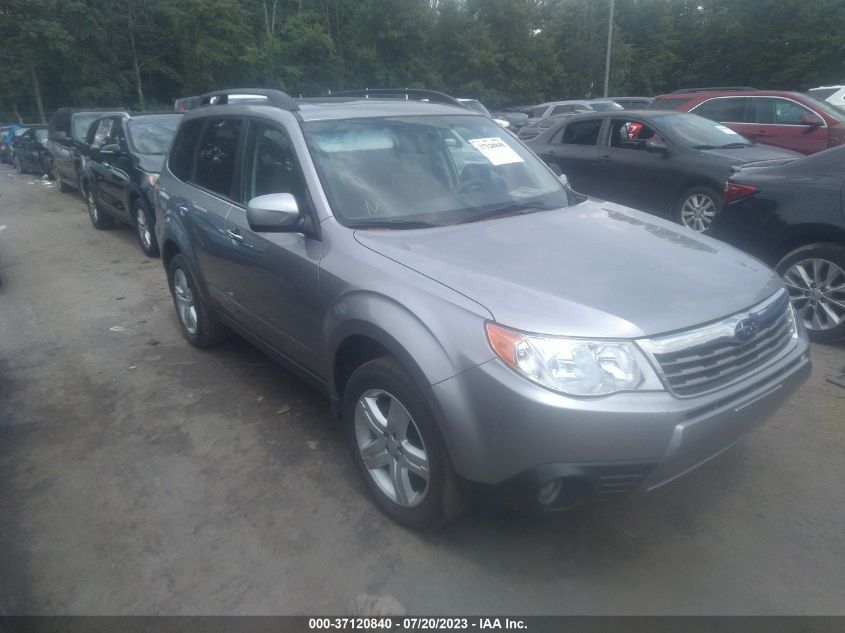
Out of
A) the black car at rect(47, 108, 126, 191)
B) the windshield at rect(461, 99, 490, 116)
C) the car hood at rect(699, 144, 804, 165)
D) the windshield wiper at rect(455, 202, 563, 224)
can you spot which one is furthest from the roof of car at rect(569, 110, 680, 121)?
the black car at rect(47, 108, 126, 191)

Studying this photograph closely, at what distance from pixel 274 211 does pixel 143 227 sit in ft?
20.4

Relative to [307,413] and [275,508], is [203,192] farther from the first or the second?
[275,508]

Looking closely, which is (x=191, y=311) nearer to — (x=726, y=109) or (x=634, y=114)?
(x=634, y=114)

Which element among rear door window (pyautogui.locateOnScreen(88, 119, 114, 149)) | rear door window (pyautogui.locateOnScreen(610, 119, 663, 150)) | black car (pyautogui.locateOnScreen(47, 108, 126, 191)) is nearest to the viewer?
rear door window (pyautogui.locateOnScreen(610, 119, 663, 150))

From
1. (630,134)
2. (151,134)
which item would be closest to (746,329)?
(630,134)

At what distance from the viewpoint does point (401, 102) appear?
4.23m

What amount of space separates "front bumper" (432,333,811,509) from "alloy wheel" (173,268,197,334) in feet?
10.6

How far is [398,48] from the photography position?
38.4 meters

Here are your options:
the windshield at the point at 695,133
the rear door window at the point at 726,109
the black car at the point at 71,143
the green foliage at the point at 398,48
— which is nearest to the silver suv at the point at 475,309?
the windshield at the point at 695,133

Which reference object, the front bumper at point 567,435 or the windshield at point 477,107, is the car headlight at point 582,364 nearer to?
the front bumper at point 567,435

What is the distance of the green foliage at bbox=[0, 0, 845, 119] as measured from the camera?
3397 cm

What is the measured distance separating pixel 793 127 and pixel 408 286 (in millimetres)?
9927

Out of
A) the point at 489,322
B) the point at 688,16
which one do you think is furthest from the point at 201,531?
the point at 688,16

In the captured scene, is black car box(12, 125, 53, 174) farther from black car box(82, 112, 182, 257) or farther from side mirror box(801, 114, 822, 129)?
A: side mirror box(801, 114, 822, 129)
